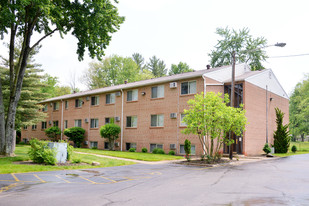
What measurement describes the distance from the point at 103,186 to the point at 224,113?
861cm

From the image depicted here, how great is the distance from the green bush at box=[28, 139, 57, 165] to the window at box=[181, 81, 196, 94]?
37.4ft

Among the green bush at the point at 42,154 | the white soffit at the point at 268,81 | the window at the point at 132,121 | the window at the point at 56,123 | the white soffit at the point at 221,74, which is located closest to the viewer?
the green bush at the point at 42,154

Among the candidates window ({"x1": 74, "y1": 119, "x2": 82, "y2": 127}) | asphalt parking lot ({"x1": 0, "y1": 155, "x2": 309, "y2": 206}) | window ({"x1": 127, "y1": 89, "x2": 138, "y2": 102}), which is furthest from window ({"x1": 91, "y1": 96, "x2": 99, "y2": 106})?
asphalt parking lot ({"x1": 0, "y1": 155, "x2": 309, "y2": 206})

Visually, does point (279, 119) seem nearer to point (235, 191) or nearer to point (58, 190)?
point (235, 191)

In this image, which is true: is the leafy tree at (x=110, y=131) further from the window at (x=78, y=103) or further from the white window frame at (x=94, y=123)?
the window at (x=78, y=103)

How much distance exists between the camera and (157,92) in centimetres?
2438

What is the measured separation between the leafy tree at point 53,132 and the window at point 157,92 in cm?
1476

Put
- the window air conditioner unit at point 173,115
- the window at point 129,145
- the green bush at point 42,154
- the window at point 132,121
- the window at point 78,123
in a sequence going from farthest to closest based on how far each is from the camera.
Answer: the window at point 78,123 → the window at point 132,121 → the window at point 129,145 → the window air conditioner unit at point 173,115 → the green bush at point 42,154

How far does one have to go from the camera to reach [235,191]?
829 cm

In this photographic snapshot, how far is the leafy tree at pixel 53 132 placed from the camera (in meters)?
33.7

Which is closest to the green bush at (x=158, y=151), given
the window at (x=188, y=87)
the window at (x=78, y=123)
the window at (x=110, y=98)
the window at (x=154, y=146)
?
the window at (x=154, y=146)

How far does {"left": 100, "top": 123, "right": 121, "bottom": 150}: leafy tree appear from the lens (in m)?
25.5

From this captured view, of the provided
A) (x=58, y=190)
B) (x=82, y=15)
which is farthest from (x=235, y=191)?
(x=82, y=15)

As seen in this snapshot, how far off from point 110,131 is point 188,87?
8.12 meters
